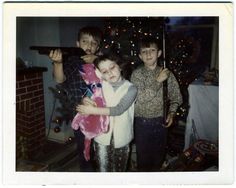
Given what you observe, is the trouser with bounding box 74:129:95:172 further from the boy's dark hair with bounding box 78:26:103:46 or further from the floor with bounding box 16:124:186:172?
the boy's dark hair with bounding box 78:26:103:46

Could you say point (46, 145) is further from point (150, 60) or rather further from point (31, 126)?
point (150, 60)

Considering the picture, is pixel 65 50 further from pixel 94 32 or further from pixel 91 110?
pixel 91 110

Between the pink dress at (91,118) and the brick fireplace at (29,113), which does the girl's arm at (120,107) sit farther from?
the brick fireplace at (29,113)

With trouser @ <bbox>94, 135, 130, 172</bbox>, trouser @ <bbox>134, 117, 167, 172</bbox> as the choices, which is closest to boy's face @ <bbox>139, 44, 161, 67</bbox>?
trouser @ <bbox>134, 117, 167, 172</bbox>

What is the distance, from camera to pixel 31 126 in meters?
1.25

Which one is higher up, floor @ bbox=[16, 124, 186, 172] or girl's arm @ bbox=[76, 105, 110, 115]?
girl's arm @ bbox=[76, 105, 110, 115]

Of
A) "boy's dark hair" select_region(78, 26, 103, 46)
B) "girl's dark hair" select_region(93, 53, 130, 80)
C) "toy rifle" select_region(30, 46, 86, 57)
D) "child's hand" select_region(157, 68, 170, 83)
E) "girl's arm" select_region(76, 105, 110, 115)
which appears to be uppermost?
"boy's dark hair" select_region(78, 26, 103, 46)

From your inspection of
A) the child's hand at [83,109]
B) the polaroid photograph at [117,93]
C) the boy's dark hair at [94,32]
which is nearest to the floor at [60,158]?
the polaroid photograph at [117,93]

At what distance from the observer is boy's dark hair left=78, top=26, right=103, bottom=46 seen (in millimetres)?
1207

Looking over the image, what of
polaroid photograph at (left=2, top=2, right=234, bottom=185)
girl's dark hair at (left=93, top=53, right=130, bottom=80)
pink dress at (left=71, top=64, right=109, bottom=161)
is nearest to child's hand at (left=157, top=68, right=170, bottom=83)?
polaroid photograph at (left=2, top=2, right=234, bottom=185)

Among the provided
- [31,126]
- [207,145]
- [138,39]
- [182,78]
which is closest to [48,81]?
[31,126]

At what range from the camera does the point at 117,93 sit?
1229mm

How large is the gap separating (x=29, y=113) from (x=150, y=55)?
0.52m
